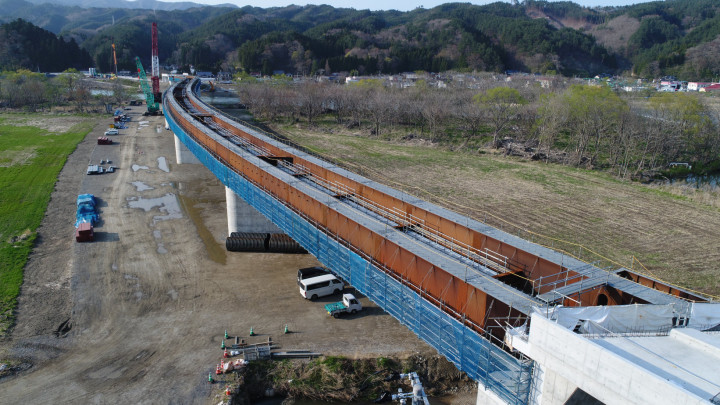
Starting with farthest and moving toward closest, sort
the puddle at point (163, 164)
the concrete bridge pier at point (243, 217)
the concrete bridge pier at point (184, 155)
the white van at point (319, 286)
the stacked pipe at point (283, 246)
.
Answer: the concrete bridge pier at point (184, 155) < the puddle at point (163, 164) < the concrete bridge pier at point (243, 217) < the stacked pipe at point (283, 246) < the white van at point (319, 286)

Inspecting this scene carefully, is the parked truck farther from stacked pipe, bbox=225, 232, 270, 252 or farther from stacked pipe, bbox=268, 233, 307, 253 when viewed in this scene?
stacked pipe, bbox=225, 232, 270, 252

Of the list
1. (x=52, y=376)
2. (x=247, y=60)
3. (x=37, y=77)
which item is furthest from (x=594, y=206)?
(x=247, y=60)

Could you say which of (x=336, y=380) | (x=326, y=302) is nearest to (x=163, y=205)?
(x=326, y=302)

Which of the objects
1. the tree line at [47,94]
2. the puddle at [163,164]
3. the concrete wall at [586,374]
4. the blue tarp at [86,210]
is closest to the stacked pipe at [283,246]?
A: the blue tarp at [86,210]

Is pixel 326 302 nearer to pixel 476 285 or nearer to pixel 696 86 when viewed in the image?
pixel 476 285

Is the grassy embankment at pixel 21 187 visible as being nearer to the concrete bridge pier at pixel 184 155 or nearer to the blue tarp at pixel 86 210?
the blue tarp at pixel 86 210

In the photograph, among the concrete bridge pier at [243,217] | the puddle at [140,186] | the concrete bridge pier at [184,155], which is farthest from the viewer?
the concrete bridge pier at [184,155]

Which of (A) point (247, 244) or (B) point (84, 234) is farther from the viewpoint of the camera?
(B) point (84, 234)

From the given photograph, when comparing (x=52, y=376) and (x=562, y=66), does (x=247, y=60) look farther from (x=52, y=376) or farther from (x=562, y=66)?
(x=52, y=376)
